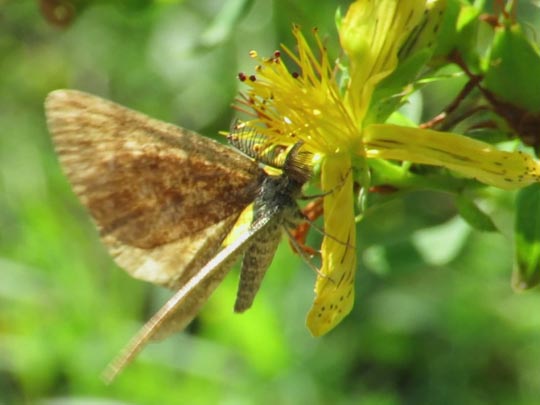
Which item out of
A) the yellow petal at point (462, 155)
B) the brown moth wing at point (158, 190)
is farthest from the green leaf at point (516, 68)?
the brown moth wing at point (158, 190)

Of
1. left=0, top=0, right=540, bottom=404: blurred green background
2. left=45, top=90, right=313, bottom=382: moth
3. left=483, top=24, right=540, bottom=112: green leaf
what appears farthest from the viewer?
left=0, top=0, right=540, bottom=404: blurred green background

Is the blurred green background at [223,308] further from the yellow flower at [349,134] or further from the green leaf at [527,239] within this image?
the green leaf at [527,239]

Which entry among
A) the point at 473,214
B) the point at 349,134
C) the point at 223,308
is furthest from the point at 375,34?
the point at 223,308

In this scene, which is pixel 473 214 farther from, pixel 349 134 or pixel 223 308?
pixel 223 308

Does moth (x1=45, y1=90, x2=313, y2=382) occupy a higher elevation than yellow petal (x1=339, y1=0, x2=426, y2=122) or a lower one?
lower

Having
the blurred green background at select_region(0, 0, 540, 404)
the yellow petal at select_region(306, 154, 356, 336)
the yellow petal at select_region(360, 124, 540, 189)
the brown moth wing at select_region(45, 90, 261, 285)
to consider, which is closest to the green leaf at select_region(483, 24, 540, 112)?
the yellow petal at select_region(360, 124, 540, 189)

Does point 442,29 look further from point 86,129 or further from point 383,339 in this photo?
point 383,339

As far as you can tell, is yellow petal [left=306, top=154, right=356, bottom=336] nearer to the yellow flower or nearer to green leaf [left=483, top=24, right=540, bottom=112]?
the yellow flower

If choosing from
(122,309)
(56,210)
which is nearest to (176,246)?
(122,309)
